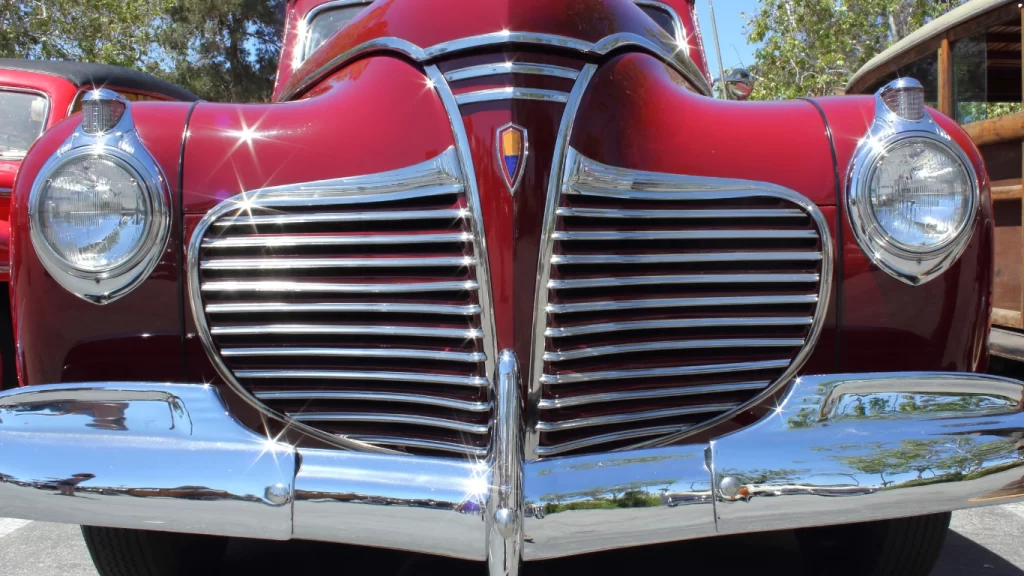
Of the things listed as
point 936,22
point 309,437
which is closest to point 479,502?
point 309,437

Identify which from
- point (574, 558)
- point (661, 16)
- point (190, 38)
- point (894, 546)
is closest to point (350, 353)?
point (574, 558)

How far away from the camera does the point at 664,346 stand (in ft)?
5.51

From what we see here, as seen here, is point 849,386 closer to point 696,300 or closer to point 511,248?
point 696,300

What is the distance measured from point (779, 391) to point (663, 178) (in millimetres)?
481

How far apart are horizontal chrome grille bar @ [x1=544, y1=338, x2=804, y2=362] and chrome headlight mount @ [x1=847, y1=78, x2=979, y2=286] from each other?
0.80 ft

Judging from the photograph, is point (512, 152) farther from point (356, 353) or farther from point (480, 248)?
point (356, 353)

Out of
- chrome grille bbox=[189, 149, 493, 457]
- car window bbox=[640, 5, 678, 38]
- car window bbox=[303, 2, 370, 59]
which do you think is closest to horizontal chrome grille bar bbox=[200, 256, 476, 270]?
chrome grille bbox=[189, 149, 493, 457]

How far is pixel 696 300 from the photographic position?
169cm

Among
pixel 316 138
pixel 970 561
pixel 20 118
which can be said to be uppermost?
pixel 20 118

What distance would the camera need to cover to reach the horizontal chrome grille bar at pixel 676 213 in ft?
5.31

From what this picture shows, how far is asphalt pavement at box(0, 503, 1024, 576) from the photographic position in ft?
8.09

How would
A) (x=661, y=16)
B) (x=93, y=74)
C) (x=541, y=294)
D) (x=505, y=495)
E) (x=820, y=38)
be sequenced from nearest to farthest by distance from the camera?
(x=505, y=495)
(x=541, y=294)
(x=661, y=16)
(x=93, y=74)
(x=820, y=38)

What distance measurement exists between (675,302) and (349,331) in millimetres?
609

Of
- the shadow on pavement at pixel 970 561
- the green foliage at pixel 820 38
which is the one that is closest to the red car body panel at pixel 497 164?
the shadow on pavement at pixel 970 561
